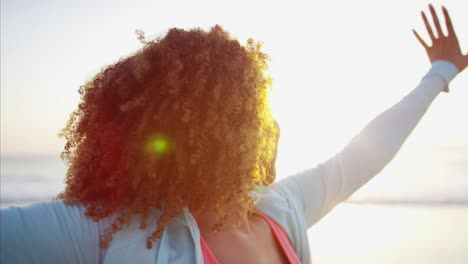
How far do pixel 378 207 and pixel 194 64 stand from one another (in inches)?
338

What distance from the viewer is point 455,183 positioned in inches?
514

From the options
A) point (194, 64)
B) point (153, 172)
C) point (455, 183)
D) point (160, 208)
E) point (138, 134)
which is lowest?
point (455, 183)

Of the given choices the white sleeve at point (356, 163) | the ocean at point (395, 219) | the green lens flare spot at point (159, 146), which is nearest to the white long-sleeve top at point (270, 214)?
the white sleeve at point (356, 163)

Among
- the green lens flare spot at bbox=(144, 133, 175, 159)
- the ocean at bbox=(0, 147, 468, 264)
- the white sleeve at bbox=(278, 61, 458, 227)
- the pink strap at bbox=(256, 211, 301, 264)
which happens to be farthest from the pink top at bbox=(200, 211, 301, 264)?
the ocean at bbox=(0, 147, 468, 264)

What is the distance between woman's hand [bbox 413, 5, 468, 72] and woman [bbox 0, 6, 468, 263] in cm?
88

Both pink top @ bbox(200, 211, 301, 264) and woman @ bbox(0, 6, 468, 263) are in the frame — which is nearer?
woman @ bbox(0, 6, 468, 263)

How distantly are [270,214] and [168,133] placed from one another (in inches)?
19.0

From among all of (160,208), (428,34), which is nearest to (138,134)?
(160,208)

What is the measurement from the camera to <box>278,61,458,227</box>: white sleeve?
1.90 m

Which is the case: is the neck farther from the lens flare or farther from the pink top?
the lens flare

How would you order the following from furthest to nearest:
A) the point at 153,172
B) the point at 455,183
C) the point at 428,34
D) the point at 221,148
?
the point at 455,183 → the point at 428,34 → the point at 221,148 → the point at 153,172

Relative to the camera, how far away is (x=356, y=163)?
6.34 ft

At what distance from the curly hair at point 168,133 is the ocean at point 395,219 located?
4124 millimetres

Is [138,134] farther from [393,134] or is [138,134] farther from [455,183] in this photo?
[455,183]
